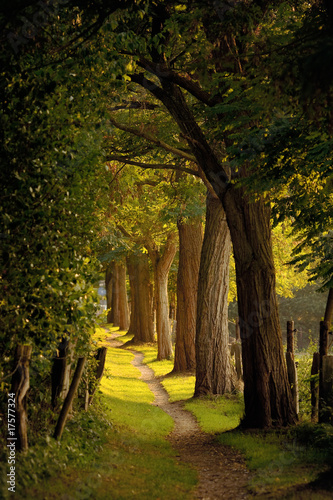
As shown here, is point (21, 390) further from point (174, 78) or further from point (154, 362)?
point (154, 362)

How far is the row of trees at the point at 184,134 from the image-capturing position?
6.96 meters

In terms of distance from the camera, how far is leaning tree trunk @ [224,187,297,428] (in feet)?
35.2

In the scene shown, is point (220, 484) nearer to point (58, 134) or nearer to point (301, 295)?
point (58, 134)

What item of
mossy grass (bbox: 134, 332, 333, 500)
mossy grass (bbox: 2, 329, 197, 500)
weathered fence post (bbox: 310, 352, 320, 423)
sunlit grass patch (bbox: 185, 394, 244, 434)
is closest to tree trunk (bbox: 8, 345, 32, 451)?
mossy grass (bbox: 2, 329, 197, 500)

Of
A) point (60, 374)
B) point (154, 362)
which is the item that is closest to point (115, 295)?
point (154, 362)

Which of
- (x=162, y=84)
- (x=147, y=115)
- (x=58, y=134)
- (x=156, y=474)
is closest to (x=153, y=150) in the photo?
(x=147, y=115)

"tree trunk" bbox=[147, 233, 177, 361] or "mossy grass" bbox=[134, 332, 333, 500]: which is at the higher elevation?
"tree trunk" bbox=[147, 233, 177, 361]

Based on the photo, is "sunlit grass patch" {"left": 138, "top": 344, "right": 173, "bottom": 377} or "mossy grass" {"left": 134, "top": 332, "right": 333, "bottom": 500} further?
"sunlit grass patch" {"left": 138, "top": 344, "right": 173, "bottom": 377}

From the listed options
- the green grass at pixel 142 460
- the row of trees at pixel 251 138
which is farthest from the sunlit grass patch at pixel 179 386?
the row of trees at pixel 251 138

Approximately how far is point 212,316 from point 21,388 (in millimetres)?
10352

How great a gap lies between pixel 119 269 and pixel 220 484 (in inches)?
1365

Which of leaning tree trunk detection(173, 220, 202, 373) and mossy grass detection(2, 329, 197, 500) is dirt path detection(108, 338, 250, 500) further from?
leaning tree trunk detection(173, 220, 202, 373)

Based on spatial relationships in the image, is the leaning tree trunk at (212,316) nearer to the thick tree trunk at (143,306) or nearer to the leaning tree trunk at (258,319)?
the leaning tree trunk at (258,319)

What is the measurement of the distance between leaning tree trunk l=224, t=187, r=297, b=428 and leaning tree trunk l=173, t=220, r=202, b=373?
9.73 metres
